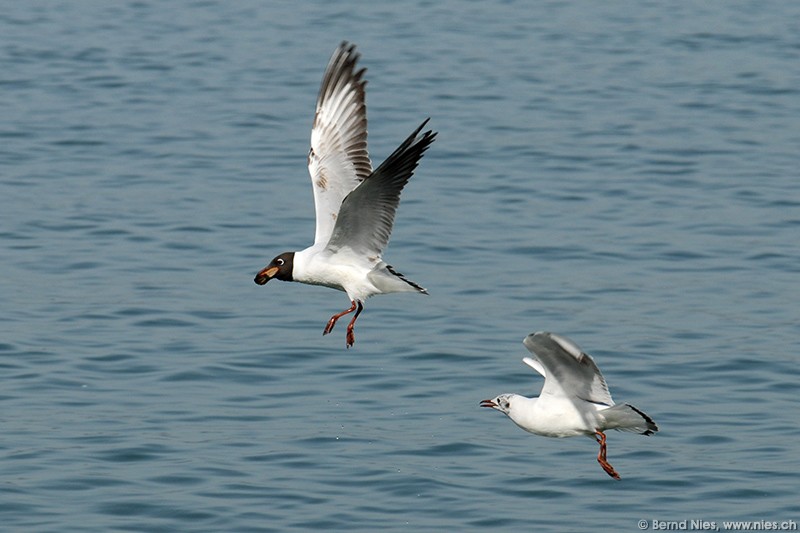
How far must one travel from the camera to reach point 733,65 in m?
31.8

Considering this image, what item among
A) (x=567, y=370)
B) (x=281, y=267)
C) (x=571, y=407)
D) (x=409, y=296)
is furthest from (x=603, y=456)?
(x=409, y=296)

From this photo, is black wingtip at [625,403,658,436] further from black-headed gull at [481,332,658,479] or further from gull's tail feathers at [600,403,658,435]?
black-headed gull at [481,332,658,479]

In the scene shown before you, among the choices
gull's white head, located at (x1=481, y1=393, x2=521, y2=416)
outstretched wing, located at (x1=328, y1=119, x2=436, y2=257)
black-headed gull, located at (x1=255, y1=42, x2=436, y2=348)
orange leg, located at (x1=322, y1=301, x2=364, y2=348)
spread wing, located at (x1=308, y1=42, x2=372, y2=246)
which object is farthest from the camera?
spread wing, located at (x1=308, y1=42, x2=372, y2=246)

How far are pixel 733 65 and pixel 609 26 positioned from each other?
4.90 metres

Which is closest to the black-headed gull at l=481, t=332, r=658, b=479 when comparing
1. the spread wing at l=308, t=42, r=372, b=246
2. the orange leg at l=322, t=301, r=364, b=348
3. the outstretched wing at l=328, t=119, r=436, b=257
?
the orange leg at l=322, t=301, r=364, b=348

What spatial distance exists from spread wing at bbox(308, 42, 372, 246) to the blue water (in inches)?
82.4

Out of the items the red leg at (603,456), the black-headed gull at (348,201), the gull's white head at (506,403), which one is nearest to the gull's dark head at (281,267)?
the black-headed gull at (348,201)

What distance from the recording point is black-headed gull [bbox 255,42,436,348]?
1326cm

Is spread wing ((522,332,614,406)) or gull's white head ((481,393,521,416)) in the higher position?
spread wing ((522,332,614,406))

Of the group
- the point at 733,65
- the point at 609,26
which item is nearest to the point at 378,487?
the point at 733,65

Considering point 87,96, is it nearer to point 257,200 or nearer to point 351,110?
point 257,200

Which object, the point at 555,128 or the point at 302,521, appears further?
the point at 555,128

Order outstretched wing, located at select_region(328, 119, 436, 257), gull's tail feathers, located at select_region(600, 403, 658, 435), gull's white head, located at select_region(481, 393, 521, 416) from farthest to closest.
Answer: outstretched wing, located at select_region(328, 119, 436, 257) < gull's white head, located at select_region(481, 393, 521, 416) < gull's tail feathers, located at select_region(600, 403, 658, 435)

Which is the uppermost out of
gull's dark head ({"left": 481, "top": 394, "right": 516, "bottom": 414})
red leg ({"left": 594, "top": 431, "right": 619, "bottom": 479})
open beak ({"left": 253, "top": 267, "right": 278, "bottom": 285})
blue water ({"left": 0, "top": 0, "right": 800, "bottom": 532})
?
open beak ({"left": 253, "top": 267, "right": 278, "bottom": 285})
